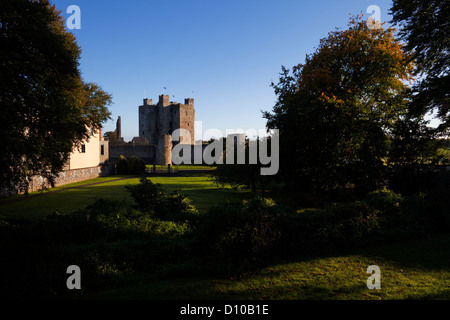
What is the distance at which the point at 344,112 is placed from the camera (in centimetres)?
1612

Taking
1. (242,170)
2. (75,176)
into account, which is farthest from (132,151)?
(242,170)

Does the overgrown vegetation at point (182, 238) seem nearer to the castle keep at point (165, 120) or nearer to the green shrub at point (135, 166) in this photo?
the green shrub at point (135, 166)

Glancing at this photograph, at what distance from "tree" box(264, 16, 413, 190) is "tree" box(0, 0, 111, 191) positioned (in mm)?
11966

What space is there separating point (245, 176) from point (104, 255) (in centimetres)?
1458

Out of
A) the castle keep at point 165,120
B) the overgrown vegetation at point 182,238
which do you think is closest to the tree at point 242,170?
the overgrown vegetation at point 182,238

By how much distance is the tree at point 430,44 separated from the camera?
1425 cm

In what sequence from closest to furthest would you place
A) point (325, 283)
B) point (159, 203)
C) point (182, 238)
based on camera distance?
point (325, 283) → point (182, 238) → point (159, 203)

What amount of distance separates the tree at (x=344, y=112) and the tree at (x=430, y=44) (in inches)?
45.3

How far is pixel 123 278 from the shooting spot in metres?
5.78

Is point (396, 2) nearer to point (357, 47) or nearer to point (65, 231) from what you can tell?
point (357, 47)

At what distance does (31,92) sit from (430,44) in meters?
19.2

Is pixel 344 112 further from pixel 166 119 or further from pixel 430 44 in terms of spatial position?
pixel 166 119

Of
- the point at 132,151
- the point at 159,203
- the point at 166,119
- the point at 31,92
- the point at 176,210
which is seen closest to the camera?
the point at 31,92
